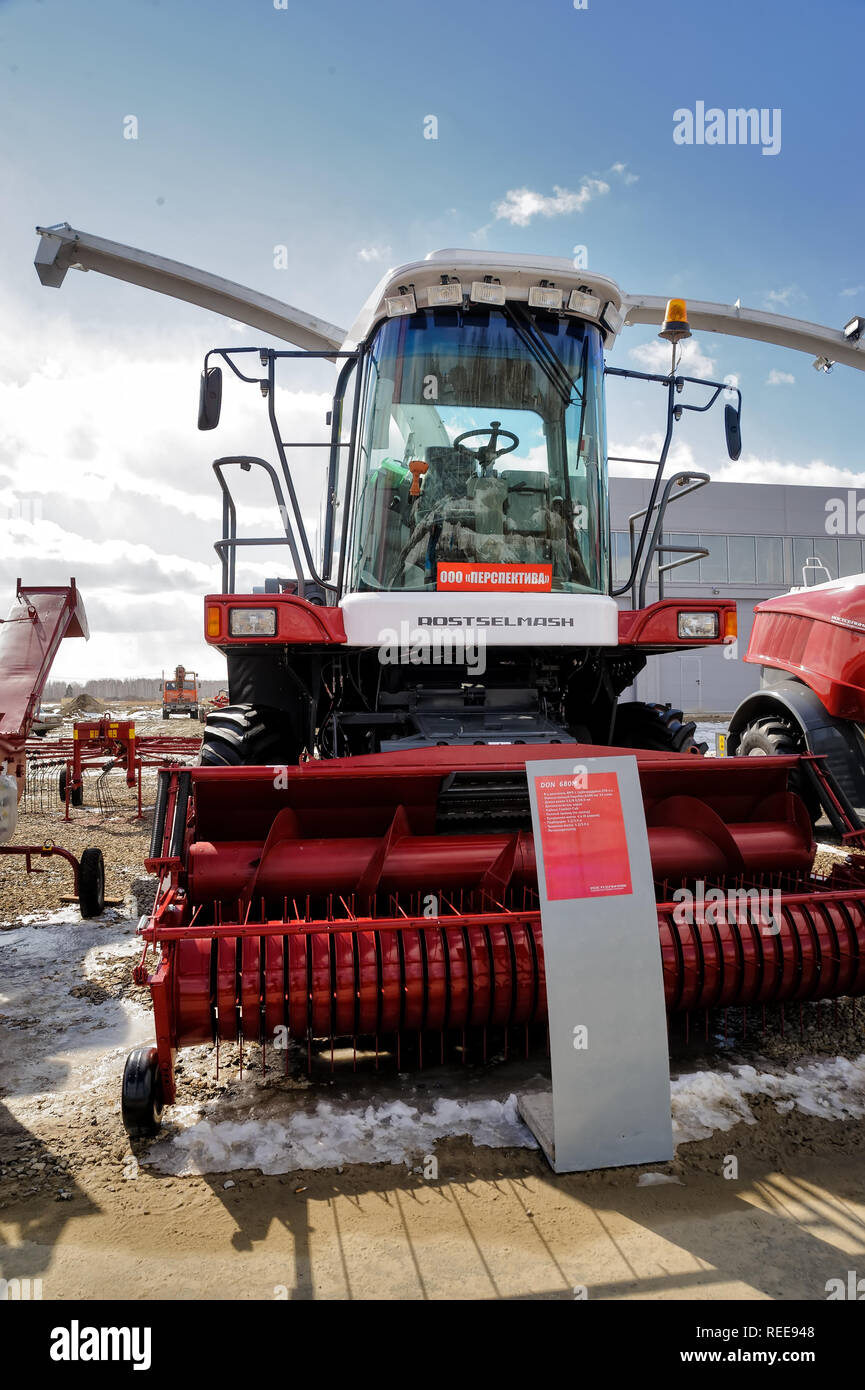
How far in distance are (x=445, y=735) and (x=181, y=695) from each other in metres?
30.6

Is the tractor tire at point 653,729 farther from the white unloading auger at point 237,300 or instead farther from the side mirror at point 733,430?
the white unloading auger at point 237,300

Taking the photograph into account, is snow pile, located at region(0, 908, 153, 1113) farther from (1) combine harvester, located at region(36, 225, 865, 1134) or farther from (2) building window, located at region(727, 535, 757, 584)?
(2) building window, located at region(727, 535, 757, 584)

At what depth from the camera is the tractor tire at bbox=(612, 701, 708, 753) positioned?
14.7ft

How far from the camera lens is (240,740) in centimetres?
392

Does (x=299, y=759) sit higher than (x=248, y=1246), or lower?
higher

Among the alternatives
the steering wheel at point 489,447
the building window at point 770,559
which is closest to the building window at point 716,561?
the building window at point 770,559

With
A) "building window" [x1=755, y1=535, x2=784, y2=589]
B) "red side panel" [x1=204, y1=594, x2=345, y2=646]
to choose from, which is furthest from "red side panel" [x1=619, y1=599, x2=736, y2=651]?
"building window" [x1=755, y1=535, x2=784, y2=589]

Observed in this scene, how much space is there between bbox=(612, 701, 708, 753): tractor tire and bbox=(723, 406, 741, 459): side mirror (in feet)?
4.89

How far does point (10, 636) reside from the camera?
545 centimetres

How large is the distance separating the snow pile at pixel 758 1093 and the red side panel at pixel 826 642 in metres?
3.75

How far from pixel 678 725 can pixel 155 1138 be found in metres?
3.27

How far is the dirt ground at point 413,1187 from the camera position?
2104 mm
